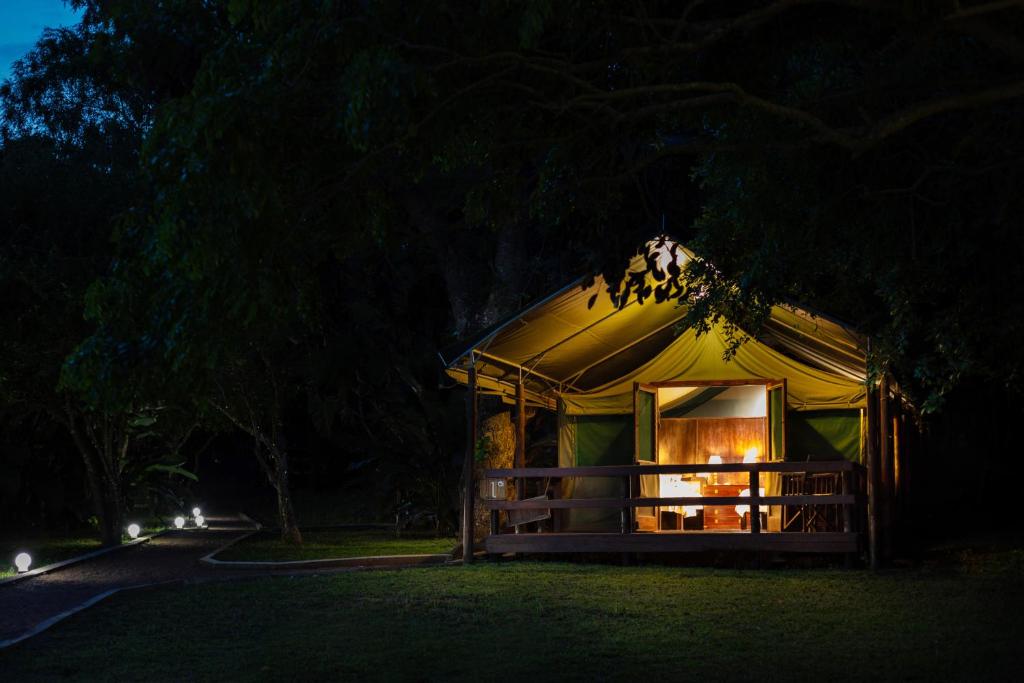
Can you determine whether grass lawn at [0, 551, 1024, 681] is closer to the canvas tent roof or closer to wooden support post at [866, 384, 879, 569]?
wooden support post at [866, 384, 879, 569]

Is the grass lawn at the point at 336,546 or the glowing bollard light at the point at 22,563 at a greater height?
the glowing bollard light at the point at 22,563

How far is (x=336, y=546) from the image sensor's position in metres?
17.6

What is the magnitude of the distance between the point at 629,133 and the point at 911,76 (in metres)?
2.21

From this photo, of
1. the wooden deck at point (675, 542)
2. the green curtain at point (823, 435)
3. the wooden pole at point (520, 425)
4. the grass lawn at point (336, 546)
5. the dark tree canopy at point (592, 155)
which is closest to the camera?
the dark tree canopy at point (592, 155)

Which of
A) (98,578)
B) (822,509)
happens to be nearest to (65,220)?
(98,578)

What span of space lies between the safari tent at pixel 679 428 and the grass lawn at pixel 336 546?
1.70 m

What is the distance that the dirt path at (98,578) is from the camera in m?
10.2

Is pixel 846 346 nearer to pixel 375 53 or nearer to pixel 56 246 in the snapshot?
pixel 375 53

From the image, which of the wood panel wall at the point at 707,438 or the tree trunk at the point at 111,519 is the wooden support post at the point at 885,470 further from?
the tree trunk at the point at 111,519

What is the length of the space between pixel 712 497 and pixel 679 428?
2.92m

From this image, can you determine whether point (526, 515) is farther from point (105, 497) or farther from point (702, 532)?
point (105, 497)

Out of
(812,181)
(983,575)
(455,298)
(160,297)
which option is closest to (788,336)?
(983,575)

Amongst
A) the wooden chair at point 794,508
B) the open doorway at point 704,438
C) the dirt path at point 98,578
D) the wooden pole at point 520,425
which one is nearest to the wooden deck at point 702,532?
the wooden chair at point 794,508

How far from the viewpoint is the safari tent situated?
1234 cm
